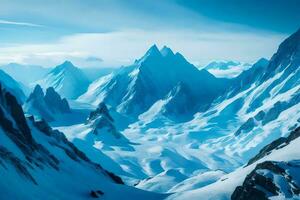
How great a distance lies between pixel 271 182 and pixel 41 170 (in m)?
50.2

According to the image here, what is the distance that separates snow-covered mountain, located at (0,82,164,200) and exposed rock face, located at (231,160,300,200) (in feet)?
110

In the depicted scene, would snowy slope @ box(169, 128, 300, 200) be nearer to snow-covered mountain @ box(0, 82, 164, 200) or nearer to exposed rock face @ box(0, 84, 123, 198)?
snow-covered mountain @ box(0, 82, 164, 200)

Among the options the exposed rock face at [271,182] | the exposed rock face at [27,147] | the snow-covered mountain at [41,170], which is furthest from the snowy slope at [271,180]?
the exposed rock face at [27,147]

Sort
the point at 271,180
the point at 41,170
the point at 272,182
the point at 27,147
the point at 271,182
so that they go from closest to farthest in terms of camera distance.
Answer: the point at 272,182, the point at 271,182, the point at 271,180, the point at 41,170, the point at 27,147

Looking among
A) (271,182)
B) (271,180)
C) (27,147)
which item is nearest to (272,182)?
(271,182)

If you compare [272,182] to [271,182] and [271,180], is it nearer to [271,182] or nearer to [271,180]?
[271,182]

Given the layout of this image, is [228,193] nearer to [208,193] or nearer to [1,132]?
[208,193]

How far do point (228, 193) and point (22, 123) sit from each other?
198 feet

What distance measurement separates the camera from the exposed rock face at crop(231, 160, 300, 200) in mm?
99188

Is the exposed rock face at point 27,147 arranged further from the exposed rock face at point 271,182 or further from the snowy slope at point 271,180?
the exposed rock face at point 271,182

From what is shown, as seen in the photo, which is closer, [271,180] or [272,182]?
[272,182]

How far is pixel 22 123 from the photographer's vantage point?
473ft

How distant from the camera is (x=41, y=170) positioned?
12031cm

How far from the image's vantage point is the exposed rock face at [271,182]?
9919cm
